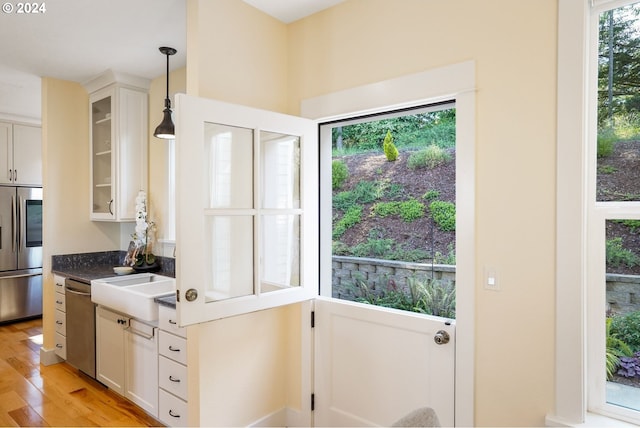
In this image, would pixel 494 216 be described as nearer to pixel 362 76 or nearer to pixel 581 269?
pixel 581 269

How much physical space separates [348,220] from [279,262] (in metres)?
0.67

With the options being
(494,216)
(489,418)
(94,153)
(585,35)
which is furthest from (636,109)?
(94,153)

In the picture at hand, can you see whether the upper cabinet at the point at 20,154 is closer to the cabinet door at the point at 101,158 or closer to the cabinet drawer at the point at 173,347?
the cabinet door at the point at 101,158

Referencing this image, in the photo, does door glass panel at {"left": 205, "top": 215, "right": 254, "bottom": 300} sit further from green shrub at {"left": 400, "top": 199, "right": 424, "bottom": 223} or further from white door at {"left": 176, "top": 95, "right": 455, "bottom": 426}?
green shrub at {"left": 400, "top": 199, "right": 424, "bottom": 223}

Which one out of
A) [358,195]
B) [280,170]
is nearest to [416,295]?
[358,195]

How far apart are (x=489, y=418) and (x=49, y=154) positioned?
390 cm

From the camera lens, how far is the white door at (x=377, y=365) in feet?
6.13

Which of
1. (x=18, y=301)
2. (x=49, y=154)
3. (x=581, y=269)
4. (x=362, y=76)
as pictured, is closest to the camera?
(x=581, y=269)

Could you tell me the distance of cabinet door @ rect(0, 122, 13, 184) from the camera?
4.69 meters

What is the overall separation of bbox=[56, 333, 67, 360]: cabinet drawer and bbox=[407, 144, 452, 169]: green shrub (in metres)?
3.30

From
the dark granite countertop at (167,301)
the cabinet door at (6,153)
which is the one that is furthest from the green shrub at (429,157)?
the cabinet door at (6,153)

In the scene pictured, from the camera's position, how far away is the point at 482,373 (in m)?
1.74

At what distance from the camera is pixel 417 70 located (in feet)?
6.36

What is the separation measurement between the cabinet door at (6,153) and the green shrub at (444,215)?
Answer: 510cm
